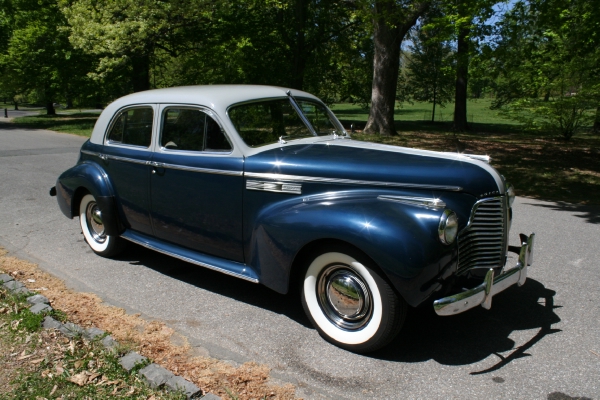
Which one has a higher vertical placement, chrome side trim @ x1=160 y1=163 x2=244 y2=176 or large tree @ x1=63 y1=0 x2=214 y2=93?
large tree @ x1=63 y1=0 x2=214 y2=93

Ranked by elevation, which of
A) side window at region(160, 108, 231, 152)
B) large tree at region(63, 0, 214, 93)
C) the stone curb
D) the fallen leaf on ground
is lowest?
the fallen leaf on ground

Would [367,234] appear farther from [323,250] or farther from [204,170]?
[204,170]

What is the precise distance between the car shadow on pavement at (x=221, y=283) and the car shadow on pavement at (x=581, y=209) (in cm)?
492

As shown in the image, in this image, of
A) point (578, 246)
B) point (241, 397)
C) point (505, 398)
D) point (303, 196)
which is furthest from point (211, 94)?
point (578, 246)

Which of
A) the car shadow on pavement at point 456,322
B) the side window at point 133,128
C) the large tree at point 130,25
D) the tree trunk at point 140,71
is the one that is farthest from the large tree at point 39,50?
the car shadow on pavement at point 456,322

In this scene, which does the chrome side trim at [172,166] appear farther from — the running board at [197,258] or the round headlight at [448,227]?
the round headlight at [448,227]

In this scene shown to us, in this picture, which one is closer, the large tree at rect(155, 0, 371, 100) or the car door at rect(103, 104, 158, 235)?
the car door at rect(103, 104, 158, 235)

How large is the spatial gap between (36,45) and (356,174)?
24.7 m

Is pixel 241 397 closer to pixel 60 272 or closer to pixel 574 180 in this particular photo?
pixel 60 272

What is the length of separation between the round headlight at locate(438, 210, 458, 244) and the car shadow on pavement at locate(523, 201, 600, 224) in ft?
15.7

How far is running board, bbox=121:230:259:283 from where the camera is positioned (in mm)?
4305

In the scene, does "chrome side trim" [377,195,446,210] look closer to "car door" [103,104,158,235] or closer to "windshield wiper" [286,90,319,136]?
"windshield wiper" [286,90,319,136]

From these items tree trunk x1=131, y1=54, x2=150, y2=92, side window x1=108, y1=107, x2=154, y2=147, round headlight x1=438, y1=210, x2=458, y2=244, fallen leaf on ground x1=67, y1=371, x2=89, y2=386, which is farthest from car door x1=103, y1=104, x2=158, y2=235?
tree trunk x1=131, y1=54, x2=150, y2=92

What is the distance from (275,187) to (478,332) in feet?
6.32
